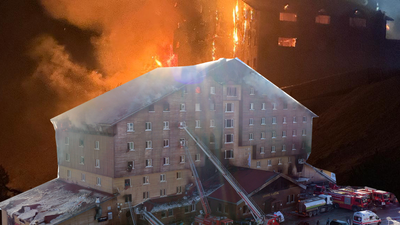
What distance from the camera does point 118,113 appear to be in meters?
9.02

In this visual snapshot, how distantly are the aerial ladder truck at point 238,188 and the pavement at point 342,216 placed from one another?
644 mm

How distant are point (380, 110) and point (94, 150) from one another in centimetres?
1350

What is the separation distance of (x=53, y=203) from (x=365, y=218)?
7937mm

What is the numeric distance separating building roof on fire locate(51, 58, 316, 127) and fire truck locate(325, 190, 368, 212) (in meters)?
4.37

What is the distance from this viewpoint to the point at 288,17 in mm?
18703

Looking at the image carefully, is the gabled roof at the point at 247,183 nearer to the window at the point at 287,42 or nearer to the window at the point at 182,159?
the window at the point at 182,159

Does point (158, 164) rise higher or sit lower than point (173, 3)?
lower

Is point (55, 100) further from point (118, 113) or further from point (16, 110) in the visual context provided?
point (118, 113)

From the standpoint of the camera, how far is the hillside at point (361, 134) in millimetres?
15137

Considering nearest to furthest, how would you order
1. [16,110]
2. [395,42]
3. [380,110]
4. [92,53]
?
[92,53] < [16,110] < [380,110] < [395,42]

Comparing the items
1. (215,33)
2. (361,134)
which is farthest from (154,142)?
(361,134)

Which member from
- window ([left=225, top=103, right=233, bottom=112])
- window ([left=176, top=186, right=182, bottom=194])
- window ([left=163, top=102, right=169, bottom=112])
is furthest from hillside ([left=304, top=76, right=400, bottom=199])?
window ([left=163, top=102, right=169, bottom=112])

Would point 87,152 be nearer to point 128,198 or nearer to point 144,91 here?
point 128,198

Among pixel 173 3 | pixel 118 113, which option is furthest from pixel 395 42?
pixel 118 113
